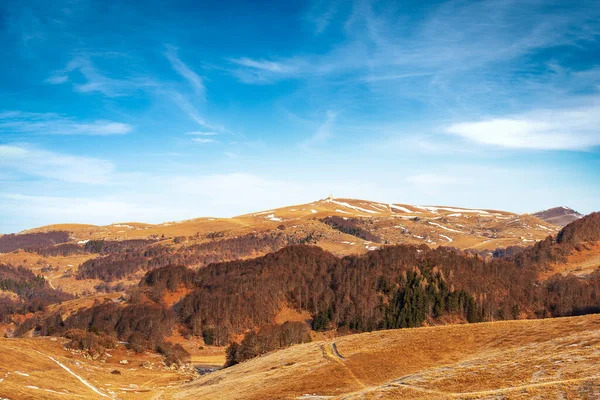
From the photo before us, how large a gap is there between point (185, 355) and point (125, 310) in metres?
59.1

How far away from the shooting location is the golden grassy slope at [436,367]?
36.2 metres

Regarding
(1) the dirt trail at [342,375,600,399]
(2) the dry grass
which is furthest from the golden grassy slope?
(2) the dry grass

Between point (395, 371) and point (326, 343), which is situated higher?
point (395, 371)

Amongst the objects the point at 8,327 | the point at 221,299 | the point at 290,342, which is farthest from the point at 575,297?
the point at 8,327

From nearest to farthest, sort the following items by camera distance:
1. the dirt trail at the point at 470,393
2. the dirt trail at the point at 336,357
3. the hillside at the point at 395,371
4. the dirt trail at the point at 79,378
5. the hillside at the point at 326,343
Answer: the dirt trail at the point at 470,393, the hillside at the point at 395,371, the hillside at the point at 326,343, the dirt trail at the point at 336,357, the dirt trail at the point at 79,378

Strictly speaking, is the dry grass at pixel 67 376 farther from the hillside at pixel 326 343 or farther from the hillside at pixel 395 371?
the hillside at pixel 326 343

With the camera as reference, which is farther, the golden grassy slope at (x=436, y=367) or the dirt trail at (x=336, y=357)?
the dirt trail at (x=336, y=357)

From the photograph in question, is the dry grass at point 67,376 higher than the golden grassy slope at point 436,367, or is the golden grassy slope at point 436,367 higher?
the golden grassy slope at point 436,367

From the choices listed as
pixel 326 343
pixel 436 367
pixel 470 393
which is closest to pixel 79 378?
pixel 326 343

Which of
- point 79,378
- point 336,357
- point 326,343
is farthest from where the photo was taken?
point 326,343

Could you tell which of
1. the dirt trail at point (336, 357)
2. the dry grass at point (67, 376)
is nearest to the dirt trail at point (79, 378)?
the dry grass at point (67, 376)

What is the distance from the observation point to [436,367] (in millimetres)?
50500

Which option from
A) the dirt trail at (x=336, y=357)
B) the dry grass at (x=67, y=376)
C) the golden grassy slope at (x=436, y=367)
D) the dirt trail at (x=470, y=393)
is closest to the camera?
the dirt trail at (x=470, y=393)

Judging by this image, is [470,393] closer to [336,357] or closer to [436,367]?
[436,367]
